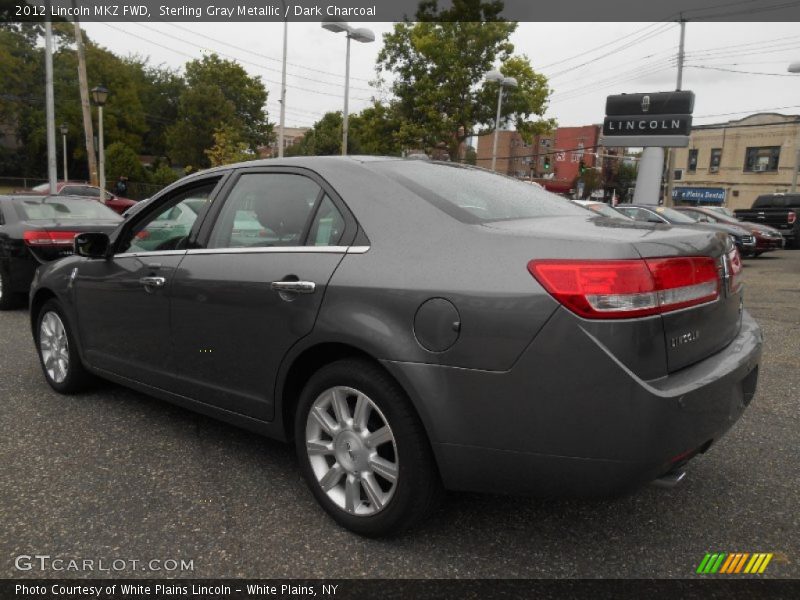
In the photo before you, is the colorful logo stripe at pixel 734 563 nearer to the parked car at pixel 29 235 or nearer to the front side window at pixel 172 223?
the front side window at pixel 172 223

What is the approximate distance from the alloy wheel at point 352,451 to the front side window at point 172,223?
4.32ft

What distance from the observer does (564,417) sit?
2.00 metres

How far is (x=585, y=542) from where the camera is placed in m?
2.52

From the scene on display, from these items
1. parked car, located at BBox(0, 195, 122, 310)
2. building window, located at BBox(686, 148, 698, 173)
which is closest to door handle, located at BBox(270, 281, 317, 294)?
parked car, located at BBox(0, 195, 122, 310)

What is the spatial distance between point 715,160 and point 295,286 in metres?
51.8

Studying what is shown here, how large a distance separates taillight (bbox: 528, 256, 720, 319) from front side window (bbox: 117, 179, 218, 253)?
6.49ft

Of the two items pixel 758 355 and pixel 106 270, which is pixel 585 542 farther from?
pixel 106 270

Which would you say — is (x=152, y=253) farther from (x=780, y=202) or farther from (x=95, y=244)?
(x=780, y=202)

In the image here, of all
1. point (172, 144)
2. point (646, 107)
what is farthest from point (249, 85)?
point (646, 107)


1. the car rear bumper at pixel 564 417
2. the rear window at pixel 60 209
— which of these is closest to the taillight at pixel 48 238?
the rear window at pixel 60 209

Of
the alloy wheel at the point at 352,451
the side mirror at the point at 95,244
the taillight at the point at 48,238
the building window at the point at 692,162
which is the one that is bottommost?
the alloy wheel at the point at 352,451

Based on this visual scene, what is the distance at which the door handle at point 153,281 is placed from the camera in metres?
3.26

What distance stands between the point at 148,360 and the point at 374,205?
170cm

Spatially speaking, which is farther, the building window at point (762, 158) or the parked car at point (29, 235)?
the building window at point (762, 158)
